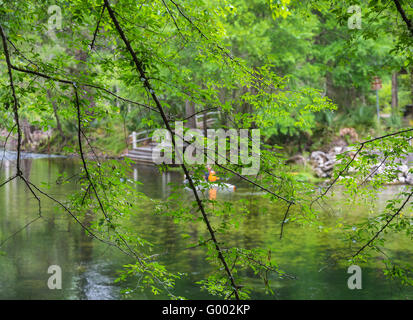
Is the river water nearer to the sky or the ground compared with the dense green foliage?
nearer to the ground

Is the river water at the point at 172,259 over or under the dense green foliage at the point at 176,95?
under

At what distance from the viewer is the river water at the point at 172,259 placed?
351 inches

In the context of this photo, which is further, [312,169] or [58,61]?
[312,169]

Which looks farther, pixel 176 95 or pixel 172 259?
pixel 172 259

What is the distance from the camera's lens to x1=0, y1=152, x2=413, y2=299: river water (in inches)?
351

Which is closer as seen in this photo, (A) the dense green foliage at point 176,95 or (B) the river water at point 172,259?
(A) the dense green foliage at point 176,95

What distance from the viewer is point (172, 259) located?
34.9ft

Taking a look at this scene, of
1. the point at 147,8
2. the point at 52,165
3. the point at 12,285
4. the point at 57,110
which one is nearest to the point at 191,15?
the point at 147,8

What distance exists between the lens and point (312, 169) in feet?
69.9

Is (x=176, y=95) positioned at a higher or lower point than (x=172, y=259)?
higher

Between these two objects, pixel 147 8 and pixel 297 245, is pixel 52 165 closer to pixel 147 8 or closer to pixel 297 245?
pixel 297 245

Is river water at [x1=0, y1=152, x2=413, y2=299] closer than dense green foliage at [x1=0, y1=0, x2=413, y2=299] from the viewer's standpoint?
No
